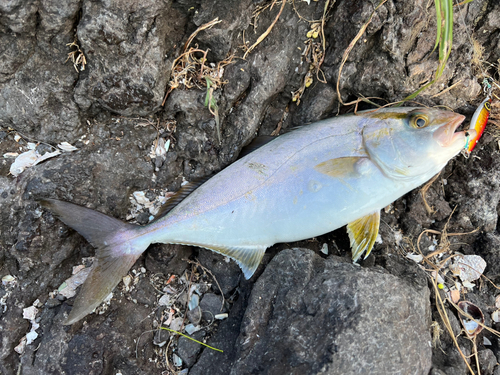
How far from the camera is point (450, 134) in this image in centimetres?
177

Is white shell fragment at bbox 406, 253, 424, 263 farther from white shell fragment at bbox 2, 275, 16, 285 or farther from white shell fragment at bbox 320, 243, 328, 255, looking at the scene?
white shell fragment at bbox 2, 275, 16, 285

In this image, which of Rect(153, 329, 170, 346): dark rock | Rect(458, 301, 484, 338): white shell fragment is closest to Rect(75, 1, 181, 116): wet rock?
Rect(153, 329, 170, 346): dark rock

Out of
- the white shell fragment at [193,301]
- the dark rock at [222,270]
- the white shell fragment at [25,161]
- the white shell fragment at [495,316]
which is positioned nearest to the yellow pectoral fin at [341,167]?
the dark rock at [222,270]

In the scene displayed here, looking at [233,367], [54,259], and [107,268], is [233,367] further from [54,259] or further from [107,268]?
[54,259]

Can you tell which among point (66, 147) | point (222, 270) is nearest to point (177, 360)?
point (222, 270)

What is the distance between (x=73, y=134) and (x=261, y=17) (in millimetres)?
1454

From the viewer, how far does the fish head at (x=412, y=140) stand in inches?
70.7

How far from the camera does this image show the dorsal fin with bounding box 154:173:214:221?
201 centimetres

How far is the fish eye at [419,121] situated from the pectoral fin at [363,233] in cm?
59

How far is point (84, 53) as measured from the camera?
181 centimetres

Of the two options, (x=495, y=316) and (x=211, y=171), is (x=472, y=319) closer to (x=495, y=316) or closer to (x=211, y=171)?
(x=495, y=316)

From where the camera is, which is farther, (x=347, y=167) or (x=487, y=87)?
(x=487, y=87)

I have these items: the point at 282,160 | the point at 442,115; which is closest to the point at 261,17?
the point at 282,160

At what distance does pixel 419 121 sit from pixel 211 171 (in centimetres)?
135
